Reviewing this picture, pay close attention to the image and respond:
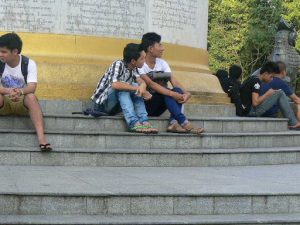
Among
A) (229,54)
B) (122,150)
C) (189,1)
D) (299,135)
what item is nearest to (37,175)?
(122,150)

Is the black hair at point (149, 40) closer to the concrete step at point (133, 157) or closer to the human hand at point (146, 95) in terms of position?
the human hand at point (146, 95)

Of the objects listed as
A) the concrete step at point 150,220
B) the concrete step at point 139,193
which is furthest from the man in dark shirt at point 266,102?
the concrete step at point 150,220

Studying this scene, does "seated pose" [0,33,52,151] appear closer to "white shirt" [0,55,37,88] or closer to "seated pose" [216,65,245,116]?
"white shirt" [0,55,37,88]

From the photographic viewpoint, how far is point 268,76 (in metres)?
14.1

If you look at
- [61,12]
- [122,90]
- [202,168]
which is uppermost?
[61,12]

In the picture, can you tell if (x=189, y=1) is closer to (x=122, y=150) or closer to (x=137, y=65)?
(x=137, y=65)

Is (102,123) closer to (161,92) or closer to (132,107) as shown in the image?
(132,107)

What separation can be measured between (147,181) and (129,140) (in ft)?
7.15

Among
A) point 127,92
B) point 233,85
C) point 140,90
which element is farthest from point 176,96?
point 233,85

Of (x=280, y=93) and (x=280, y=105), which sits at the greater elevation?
(x=280, y=93)

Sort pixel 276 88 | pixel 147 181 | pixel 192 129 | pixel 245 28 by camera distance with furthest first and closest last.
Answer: pixel 245 28
pixel 276 88
pixel 192 129
pixel 147 181

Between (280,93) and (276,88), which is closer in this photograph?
(280,93)

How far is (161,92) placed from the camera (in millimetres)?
10859

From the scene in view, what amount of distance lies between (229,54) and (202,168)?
113 ft
